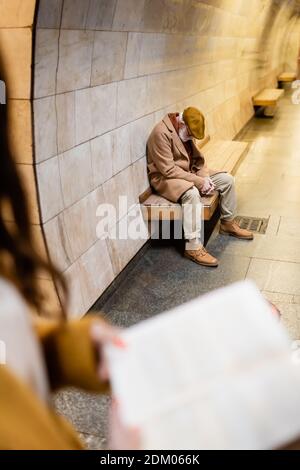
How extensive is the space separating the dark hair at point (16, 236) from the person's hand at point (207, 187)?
3428mm

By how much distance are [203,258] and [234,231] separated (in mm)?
738

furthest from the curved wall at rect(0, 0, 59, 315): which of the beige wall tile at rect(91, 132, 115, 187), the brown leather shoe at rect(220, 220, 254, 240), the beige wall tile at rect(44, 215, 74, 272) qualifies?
the brown leather shoe at rect(220, 220, 254, 240)

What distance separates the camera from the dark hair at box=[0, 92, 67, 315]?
102 cm

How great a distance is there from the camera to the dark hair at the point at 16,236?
102 cm

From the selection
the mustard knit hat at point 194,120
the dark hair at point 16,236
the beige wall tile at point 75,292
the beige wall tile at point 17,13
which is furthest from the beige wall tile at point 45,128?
the mustard knit hat at point 194,120

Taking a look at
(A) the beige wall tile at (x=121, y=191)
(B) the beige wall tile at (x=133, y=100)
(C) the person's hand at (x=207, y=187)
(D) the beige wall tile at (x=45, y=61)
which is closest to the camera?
(D) the beige wall tile at (x=45, y=61)

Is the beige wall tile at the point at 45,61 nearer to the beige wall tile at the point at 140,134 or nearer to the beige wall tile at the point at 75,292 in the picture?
the beige wall tile at the point at 75,292

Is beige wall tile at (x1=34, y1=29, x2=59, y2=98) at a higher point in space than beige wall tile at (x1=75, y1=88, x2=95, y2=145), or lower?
higher

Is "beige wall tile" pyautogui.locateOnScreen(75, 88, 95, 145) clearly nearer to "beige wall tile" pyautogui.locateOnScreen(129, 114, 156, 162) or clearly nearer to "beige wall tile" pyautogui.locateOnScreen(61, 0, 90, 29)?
"beige wall tile" pyautogui.locateOnScreen(61, 0, 90, 29)

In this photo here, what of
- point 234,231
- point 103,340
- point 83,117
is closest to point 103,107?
point 83,117

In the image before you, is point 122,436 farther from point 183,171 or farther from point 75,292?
point 183,171

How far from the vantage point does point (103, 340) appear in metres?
1.00

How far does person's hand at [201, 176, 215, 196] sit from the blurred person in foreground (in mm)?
3433

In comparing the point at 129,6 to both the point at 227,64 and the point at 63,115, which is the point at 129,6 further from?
the point at 227,64
